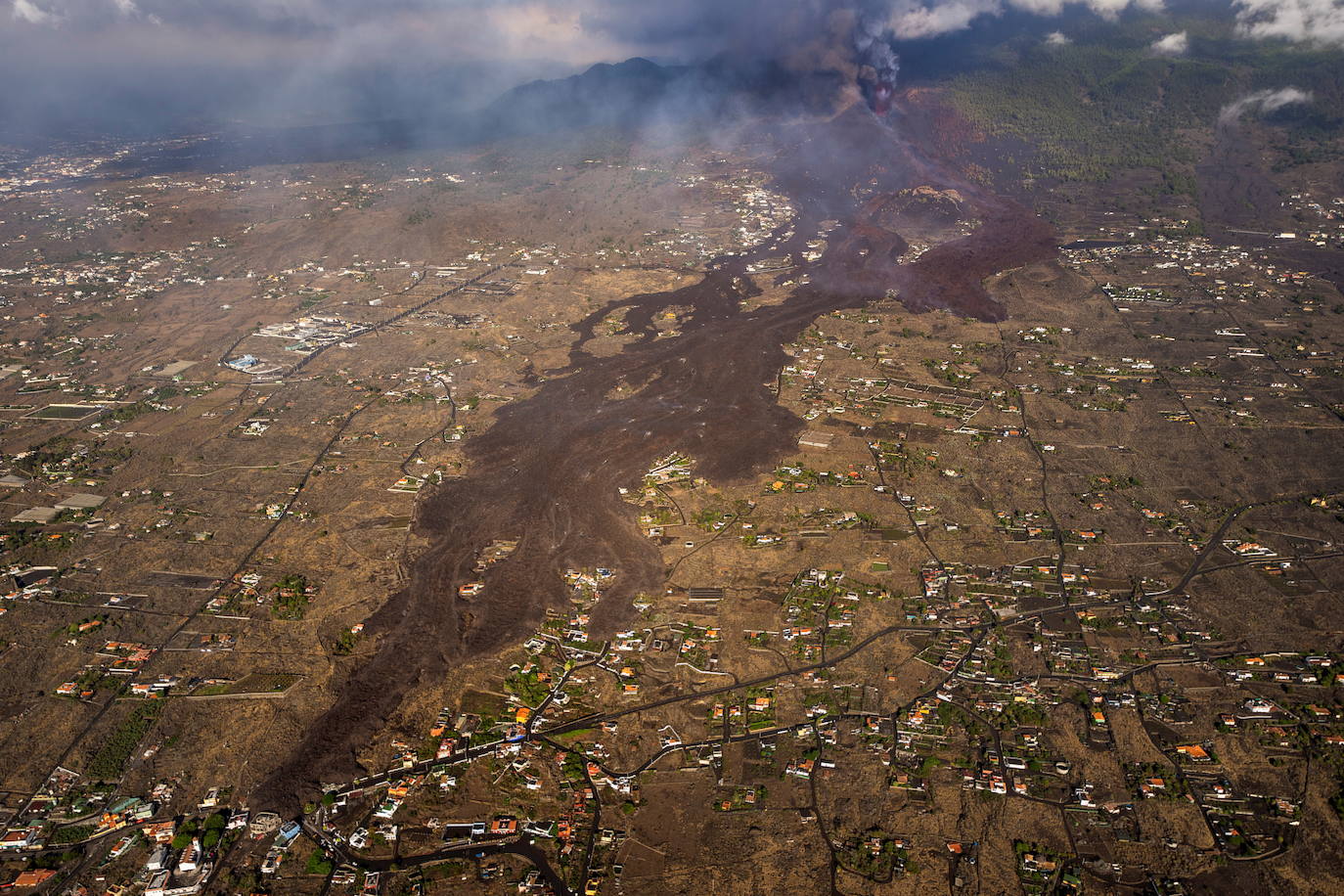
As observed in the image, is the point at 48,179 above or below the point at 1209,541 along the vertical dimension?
above

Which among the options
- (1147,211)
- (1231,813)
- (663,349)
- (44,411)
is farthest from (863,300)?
(44,411)

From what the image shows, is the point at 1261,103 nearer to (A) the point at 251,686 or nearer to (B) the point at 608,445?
(B) the point at 608,445

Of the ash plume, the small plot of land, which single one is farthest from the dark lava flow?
the ash plume

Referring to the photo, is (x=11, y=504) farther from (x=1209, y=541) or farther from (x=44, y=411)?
(x=1209, y=541)

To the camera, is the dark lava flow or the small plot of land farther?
the dark lava flow

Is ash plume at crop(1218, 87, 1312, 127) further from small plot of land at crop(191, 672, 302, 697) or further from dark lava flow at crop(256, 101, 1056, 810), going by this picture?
small plot of land at crop(191, 672, 302, 697)

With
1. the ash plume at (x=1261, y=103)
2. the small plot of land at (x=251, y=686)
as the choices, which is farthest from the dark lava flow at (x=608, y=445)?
the ash plume at (x=1261, y=103)
